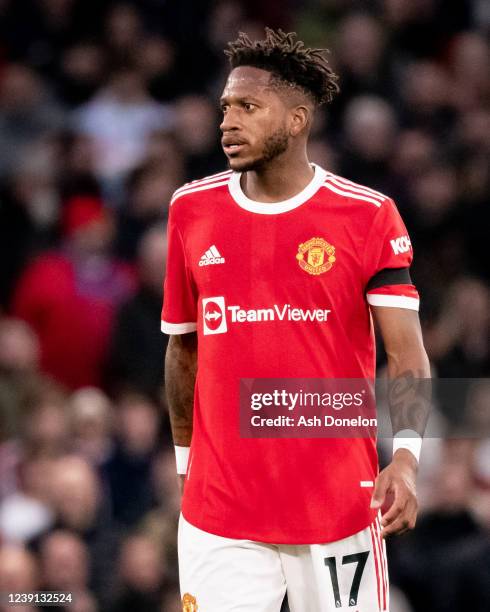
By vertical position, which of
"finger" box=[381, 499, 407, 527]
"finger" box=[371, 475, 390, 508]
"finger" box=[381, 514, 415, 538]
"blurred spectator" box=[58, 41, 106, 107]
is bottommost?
"finger" box=[381, 514, 415, 538]

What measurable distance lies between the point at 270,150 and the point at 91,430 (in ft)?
11.2

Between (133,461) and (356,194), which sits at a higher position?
(356,194)

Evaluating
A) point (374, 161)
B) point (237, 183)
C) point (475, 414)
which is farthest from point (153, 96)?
point (237, 183)

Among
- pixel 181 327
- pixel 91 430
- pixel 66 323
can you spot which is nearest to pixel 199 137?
pixel 66 323

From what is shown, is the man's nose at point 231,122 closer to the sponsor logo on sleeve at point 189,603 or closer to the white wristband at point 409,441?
the white wristband at point 409,441

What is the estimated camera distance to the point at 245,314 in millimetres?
4117

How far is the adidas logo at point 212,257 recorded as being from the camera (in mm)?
4176

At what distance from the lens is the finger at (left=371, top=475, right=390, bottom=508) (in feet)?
12.5

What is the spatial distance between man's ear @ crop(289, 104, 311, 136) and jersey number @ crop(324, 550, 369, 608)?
1.22 meters

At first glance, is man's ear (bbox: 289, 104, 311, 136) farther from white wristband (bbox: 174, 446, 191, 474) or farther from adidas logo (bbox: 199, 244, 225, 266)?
white wristband (bbox: 174, 446, 191, 474)

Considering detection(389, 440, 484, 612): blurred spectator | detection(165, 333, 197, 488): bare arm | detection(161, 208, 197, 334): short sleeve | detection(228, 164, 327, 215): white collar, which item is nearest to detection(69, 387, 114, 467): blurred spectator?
detection(389, 440, 484, 612): blurred spectator

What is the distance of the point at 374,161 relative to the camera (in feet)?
27.6

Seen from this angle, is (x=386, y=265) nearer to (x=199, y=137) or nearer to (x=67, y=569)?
(x=67, y=569)

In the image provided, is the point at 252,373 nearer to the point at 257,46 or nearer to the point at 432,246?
the point at 257,46
